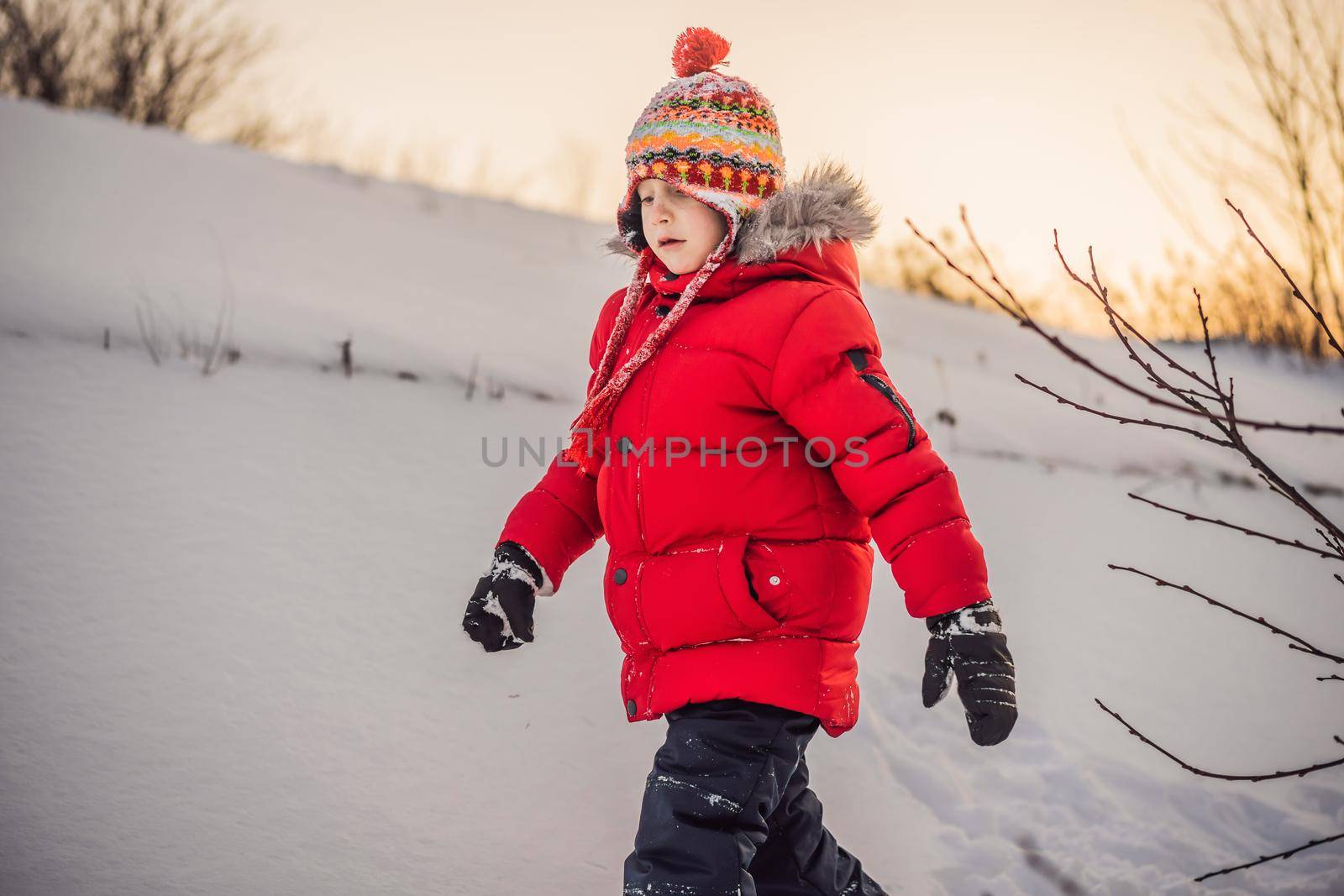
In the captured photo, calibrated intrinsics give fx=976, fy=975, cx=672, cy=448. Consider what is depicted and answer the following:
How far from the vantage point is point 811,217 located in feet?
5.90

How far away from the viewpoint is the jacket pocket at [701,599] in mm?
1579

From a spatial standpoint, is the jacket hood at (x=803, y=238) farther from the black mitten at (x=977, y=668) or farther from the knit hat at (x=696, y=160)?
the black mitten at (x=977, y=668)

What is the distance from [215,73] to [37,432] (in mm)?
11951

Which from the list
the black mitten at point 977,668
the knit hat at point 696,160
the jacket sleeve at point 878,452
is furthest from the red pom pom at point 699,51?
the black mitten at point 977,668

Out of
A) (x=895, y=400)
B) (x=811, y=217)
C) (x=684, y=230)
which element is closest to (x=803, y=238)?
(x=811, y=217)

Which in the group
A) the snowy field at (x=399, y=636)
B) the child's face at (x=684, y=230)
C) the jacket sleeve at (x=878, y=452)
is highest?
the child's face at (x=684, y=230)

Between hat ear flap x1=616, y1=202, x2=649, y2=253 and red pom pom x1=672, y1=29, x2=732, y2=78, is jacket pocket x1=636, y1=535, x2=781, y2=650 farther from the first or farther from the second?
red pom pom x1=672, y1=29, x2=732, y2=78

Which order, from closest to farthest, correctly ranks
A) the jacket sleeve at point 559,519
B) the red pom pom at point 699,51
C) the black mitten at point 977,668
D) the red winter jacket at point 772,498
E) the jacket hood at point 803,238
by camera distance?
the black mitten at point 977,668 → the red winter jacket at point 772,498 → the jacket hood at point 803,238 → the jacket sleeve at point 559,519 → the red pom pom at point 699,51

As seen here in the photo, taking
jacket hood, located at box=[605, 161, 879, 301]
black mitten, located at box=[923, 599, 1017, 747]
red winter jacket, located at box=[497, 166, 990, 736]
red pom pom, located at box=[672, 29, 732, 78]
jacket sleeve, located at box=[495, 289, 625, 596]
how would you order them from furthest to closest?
1. red pom pom, located at box=[672, 29, 732, 78]
2. jacket sleeve, located at box=[495, 289, 625, 596]
3. jacket hood, located at box=[605, 161, 879, 301]
4. red winter jacket, located at box=[497, 166, 990, 736]
5. black mitten, located at box=[923, 599, 1017, 747]

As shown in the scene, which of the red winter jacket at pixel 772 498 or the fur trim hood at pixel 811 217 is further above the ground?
the fur trim hood at pixel 811 217

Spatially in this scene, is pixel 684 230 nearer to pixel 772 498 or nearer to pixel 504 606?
pixel 772 498

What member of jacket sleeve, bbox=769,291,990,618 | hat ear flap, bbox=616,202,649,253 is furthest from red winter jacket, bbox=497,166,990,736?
hat ear flap, bbox=616,202,649,253

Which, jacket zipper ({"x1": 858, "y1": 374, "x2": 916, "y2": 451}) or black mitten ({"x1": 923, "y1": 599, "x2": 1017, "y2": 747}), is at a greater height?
jacket zipper ({"x1": 858, "y1": 374, "x2": 916, "y2": 451})

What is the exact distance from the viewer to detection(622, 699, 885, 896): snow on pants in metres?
1.49
